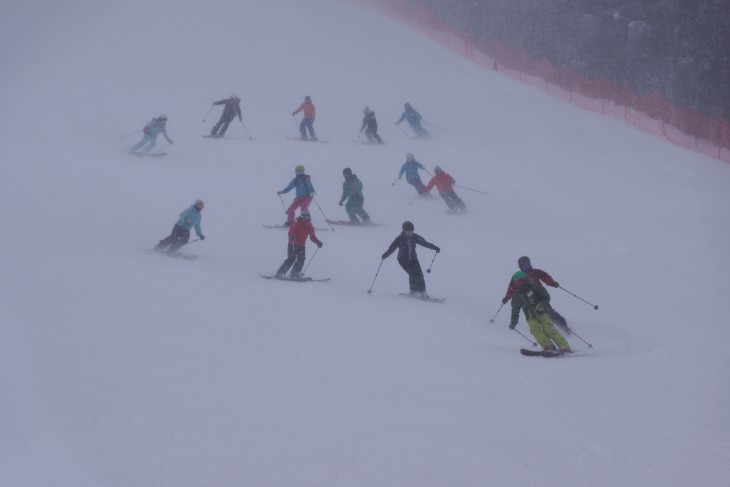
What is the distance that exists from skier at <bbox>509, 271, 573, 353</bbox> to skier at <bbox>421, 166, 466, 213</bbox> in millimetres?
6705

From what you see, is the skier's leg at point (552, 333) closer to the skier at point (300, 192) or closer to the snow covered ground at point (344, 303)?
the snow covered ground at point (344, 303)

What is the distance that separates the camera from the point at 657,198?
58.7 ft

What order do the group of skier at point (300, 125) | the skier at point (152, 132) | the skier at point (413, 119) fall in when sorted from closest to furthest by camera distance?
the skier at point (152, 132) < the group of skier at point (300, 125) < the skier at point (413, 119)

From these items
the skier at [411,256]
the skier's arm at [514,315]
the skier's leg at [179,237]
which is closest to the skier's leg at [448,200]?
the skier at [411,256]

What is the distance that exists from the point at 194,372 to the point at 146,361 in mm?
495

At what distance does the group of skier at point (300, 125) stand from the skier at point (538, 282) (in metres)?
11.3

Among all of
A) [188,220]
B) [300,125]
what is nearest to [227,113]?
[300,125]

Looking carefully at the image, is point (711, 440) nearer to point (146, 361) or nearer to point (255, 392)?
point (255, 392)

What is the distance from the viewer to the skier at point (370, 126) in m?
20.6

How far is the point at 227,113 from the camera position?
19.8 metres

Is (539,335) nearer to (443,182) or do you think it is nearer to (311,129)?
(443,182)

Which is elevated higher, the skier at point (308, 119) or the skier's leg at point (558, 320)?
the skier at point (308, 119)

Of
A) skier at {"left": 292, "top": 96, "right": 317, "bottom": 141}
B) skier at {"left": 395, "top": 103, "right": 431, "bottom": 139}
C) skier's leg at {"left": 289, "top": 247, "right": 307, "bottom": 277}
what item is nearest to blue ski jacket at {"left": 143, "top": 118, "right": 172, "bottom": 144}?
skier at {"left": 292, "top": 96, "right": 317, "bottom": 141}

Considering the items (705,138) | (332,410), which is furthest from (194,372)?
(705,138)
